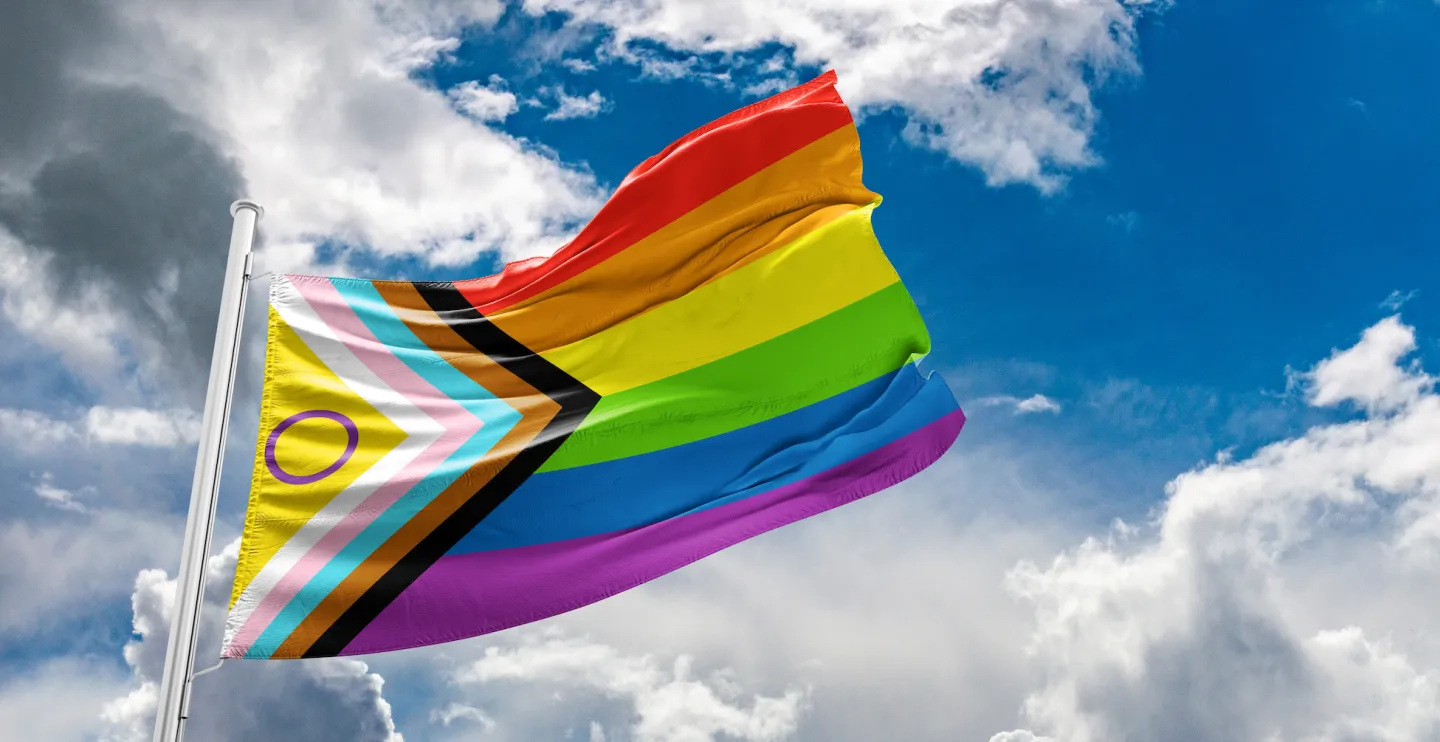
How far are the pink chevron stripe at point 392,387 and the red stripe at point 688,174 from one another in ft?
4.97

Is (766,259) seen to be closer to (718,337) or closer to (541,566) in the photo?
(718,337)

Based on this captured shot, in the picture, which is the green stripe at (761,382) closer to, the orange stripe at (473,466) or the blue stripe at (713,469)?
the blue stripe at (713,469)

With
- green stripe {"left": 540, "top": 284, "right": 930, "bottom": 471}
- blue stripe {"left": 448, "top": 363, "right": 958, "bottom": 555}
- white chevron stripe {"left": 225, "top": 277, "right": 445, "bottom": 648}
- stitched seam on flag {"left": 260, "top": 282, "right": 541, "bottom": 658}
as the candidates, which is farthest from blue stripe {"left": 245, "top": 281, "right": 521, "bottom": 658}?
green stripe {"left": 540, "top": 284, "right": 930, "bottom": 471}

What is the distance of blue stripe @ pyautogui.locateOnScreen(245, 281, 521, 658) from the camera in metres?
11.0

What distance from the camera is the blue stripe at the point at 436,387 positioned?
432 inches

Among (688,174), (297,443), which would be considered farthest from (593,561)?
(688,174)

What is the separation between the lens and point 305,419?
11242 mm

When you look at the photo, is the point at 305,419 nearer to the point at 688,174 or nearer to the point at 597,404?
the point at 597,404

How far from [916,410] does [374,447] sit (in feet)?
19.5

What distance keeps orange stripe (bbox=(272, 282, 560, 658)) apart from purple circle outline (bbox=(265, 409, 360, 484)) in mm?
881

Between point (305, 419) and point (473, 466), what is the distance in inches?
67.9

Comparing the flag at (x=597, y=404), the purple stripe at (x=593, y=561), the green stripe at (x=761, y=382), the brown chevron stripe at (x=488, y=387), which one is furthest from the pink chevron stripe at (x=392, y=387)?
the green stripe at (x=761, y=382)

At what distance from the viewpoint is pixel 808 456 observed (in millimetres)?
13227

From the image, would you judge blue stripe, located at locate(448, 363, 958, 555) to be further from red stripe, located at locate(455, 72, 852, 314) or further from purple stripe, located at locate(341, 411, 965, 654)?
red stripe, located at locate(455, 72, 852, 314)
